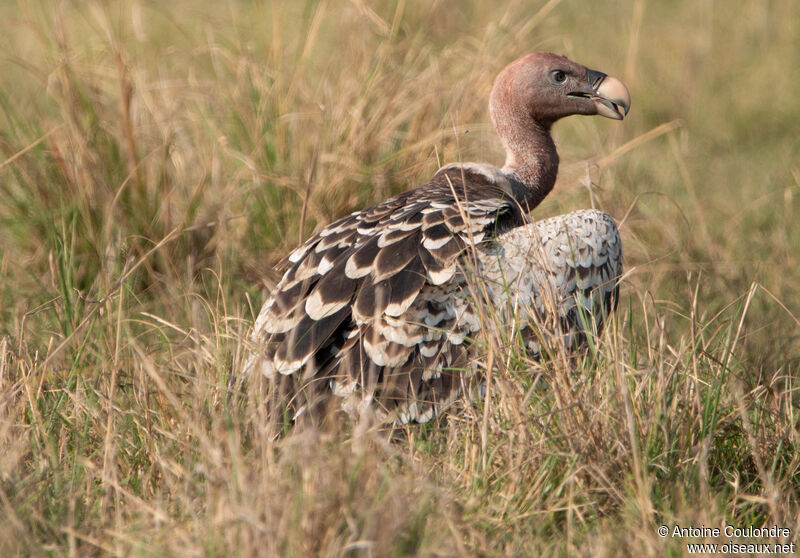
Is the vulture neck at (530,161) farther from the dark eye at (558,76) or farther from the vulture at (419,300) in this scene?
the vulture at (419,300)

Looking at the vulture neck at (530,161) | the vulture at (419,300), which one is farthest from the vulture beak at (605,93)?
the vulture at (419,300)

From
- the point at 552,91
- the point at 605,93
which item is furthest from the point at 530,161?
the point at 605,93

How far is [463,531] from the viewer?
2.81m

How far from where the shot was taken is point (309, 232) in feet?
16.5

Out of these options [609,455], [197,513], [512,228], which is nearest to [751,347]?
[512,228]

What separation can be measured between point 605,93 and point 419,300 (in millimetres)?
1696

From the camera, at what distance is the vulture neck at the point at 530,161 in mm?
4613

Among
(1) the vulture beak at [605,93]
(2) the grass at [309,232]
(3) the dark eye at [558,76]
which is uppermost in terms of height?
(3) the dark eye at [558,76]

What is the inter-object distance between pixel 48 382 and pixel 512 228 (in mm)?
1908

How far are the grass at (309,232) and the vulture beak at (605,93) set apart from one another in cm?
41

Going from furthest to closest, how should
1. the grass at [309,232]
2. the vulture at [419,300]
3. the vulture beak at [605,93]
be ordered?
the vulture beak at [605,93], the vulture at [419,300], the grass at [309,232]

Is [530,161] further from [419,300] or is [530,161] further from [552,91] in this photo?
[419,300]

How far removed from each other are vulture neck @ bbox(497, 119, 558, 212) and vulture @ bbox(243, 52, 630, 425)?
601mm

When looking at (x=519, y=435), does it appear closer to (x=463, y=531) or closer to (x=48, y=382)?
(x=463, y=531)
